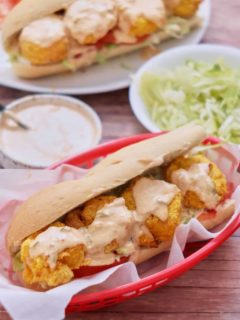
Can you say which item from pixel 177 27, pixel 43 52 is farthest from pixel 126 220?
pixel 177 27

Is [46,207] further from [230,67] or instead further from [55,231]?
[230,67]

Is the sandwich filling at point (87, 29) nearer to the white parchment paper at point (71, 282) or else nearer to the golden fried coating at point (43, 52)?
the golden fried coating at point (43, 52)

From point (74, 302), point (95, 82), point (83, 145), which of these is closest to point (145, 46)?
point (95, 82)

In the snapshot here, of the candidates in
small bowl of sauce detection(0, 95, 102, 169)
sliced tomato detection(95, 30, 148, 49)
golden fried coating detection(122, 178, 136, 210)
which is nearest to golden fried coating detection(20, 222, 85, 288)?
golden fried coating detection(122, 178, 136, 210)

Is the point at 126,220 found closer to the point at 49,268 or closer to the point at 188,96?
the point at 49,268

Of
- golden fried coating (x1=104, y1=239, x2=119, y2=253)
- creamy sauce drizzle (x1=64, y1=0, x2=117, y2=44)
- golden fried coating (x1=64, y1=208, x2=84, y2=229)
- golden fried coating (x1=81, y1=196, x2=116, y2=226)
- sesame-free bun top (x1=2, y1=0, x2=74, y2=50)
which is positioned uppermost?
sesame-free bun top (x1=2, y1=0, x2=74, y2=50)

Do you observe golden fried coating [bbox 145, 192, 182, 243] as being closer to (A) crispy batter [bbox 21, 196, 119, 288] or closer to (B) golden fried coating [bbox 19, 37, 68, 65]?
(A) crispy batter [bbox 21, 196, 119, 288]
